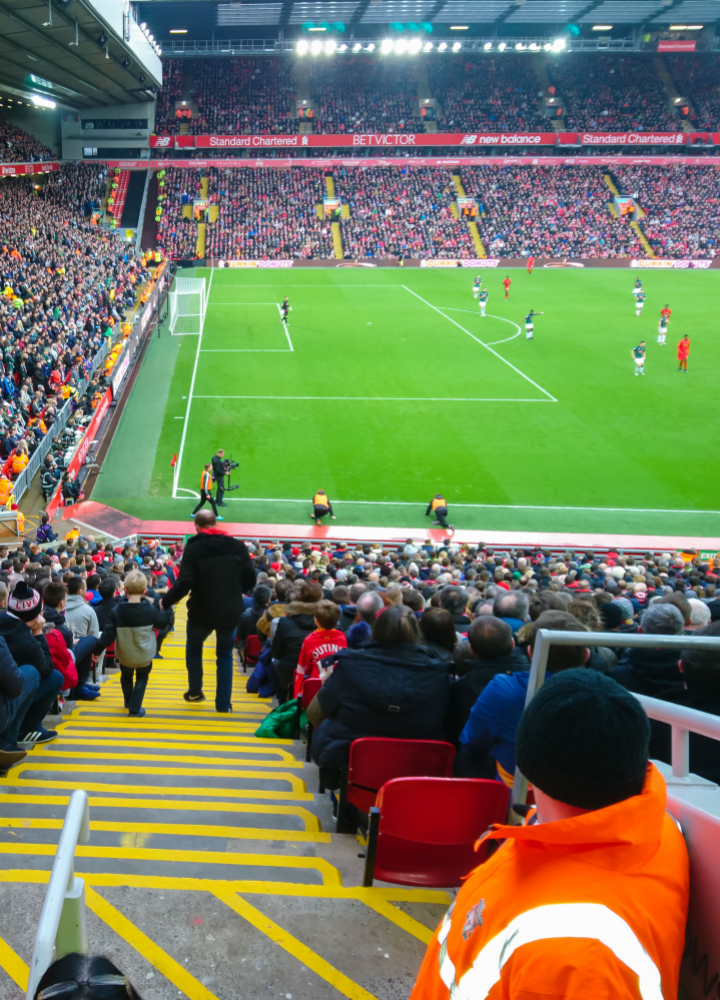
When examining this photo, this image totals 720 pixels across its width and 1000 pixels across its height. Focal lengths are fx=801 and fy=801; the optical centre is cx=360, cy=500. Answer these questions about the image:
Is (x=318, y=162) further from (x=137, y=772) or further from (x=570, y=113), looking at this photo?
(x=137, y=772)

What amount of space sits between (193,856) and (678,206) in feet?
239

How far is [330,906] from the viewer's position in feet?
12.0

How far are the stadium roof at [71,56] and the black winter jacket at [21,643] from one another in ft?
109

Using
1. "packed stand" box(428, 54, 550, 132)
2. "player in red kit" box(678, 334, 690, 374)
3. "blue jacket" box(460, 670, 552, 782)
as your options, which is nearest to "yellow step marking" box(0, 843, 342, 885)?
"blue jacket" box(460, 670, 552, 782)

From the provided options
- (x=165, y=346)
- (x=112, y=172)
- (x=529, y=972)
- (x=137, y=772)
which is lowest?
(x=137, y=772)

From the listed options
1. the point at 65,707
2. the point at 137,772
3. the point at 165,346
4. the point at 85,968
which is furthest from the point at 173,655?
the point at 165,346

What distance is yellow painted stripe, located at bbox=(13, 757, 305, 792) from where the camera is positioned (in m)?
5.67

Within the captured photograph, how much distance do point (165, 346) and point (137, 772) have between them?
113ft

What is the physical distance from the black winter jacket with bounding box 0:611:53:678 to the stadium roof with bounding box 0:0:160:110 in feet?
109

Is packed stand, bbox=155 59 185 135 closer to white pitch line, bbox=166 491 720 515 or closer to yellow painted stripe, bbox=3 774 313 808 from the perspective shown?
white pitch line, bbox=166 491 720 515

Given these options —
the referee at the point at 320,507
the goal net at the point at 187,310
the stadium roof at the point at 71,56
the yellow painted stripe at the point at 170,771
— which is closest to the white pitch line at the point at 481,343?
the goal net at the point at 187,310

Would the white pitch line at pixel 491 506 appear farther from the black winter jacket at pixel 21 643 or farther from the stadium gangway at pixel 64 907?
the stadium gangway at pixel 64 907

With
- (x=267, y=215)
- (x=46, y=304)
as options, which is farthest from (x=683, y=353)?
(x=267, y=215)

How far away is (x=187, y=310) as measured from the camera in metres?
44.4
